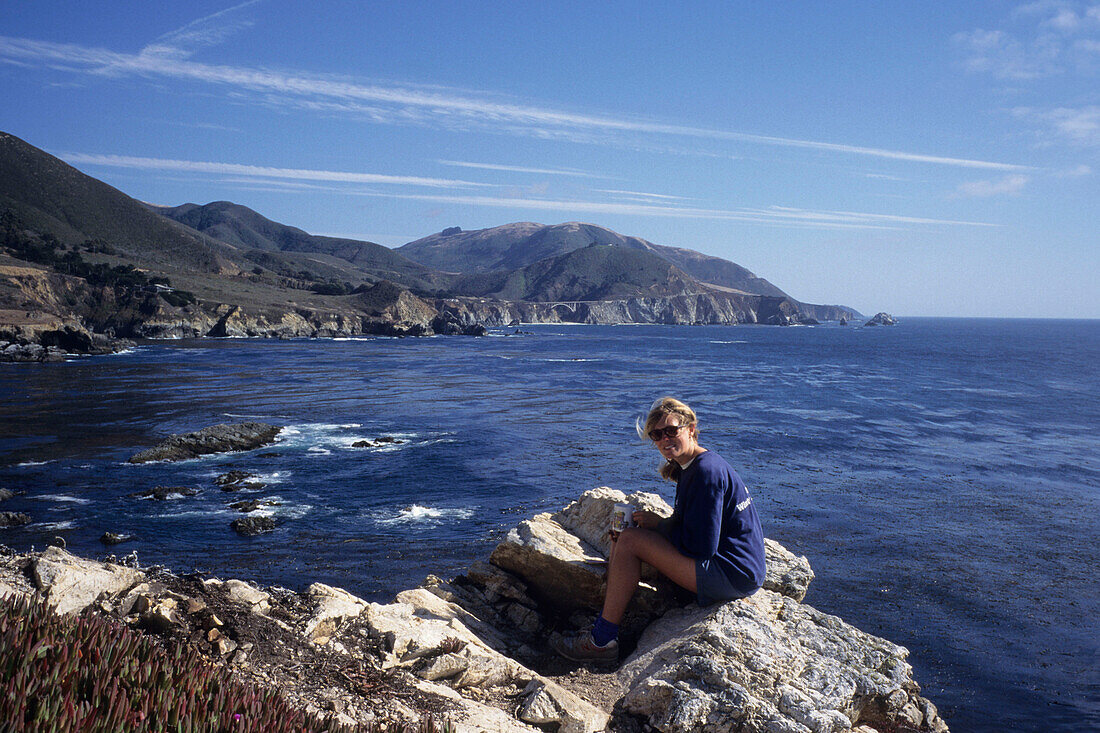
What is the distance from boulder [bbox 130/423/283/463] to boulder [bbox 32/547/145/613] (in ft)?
57.5

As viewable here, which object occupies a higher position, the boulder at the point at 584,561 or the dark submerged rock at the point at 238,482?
the boulder at the point at 584,561

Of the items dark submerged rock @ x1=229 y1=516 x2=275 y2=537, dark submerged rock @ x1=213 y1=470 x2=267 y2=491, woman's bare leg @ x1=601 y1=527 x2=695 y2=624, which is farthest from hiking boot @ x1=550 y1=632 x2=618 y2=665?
dark submerged rock @ x1=213 y1=470 x2=267 y2=491

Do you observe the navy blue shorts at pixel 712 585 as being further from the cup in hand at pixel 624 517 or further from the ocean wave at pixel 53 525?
the ocean wave at pixel 53 525

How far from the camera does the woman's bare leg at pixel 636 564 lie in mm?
5715

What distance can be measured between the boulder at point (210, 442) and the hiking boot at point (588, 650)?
18.9m

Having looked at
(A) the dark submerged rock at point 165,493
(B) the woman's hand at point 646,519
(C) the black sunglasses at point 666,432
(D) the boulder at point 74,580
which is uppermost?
(C) the black sunglasses at point 666,432

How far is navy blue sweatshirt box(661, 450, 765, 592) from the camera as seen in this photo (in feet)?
18.1

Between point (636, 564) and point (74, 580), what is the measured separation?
4.35 meters

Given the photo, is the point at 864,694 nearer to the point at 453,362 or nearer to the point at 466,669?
the point at 466,669

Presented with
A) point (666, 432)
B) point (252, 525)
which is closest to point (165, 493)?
point (252, 525)

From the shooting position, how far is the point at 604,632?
6133 mm

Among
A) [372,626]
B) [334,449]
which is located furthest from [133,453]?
[372,626]

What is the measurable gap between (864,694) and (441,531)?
11053 mm

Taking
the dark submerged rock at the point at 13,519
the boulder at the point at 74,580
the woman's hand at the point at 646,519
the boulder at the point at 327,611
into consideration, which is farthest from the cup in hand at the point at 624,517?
the dark submerged rock at the point at 13,519
